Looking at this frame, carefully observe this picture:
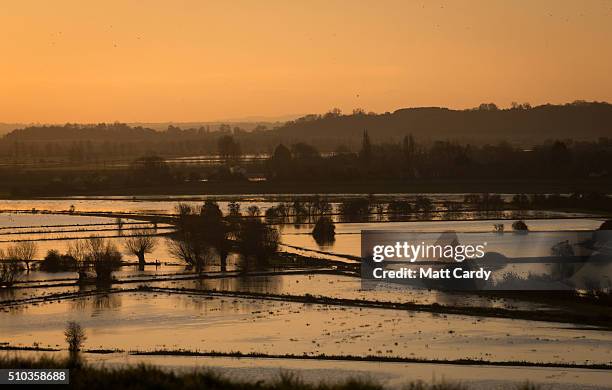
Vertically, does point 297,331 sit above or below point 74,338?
below

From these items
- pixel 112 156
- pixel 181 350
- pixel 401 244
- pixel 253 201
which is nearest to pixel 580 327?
pixel 181 350

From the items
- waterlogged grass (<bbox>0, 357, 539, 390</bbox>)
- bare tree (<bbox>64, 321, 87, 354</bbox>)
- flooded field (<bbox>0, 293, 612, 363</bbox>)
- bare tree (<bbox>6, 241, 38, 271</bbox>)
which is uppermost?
waterlogged grass (<bbox>0, 357, 539, 390</bbox>)

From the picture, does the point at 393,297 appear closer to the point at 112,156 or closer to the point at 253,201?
the point at 253,201

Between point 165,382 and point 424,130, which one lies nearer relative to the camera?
point 165,382

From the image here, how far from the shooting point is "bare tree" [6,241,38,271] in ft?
112

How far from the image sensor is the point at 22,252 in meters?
35.0

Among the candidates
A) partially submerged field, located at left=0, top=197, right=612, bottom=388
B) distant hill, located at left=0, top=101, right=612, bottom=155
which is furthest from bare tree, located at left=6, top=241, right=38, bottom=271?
distant hill, located at left=0, top=101, right=612, bottom=155

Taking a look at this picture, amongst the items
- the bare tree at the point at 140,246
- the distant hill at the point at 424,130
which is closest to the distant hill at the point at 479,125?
the distant hill at the point at 424,130

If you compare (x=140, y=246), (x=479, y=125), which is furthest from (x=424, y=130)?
(x=140, y=246)

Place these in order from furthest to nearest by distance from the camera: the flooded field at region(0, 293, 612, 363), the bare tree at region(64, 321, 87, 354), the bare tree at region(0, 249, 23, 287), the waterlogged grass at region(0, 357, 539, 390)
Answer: the bare tree at region(0, 249, 23, 287) → the bare tree at region(64, 321, 87, 354) → the flooded field at region(0, 293, 612, 363) → the waterlogged grass at region(0, 357, 539, 390)

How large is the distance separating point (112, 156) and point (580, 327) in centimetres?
10661

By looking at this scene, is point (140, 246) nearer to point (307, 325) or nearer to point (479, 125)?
point (307, 325)

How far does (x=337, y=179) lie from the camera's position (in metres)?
70.1

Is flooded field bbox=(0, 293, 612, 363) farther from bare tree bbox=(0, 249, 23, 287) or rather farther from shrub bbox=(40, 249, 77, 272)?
shrub bbox=(40, 249, 77, 272)
